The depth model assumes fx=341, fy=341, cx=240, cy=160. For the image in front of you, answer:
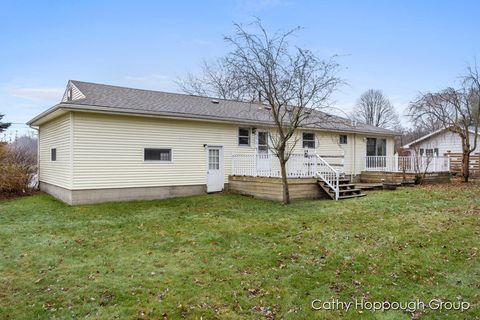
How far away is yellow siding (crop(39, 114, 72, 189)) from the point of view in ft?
38.2

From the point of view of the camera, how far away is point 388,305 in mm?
4484

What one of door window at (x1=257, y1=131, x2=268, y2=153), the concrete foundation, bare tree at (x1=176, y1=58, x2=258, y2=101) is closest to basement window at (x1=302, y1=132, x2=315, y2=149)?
door window at (x1=257, y1=131, x2=268, y2=153)

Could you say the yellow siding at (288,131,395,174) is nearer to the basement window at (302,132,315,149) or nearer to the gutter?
the basement window at (302,132,315,149)

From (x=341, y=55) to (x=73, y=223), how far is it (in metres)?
9.60

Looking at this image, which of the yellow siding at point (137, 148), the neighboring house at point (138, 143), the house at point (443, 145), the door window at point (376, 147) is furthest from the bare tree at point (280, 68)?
the house at point (443, 145)

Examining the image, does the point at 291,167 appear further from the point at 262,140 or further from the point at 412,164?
the point at 412,164

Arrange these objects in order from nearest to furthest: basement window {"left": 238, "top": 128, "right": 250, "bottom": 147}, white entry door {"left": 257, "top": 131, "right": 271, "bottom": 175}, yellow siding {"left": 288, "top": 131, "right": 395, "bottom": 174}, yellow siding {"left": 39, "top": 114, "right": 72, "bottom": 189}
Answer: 1. yellow siding {"left": 39, "top": 114, "right": 72, "bottom": 189}
2. white entry door {"left": 257, "top": 131, "right": 271, "bottom": 175}
3. basement window {"left": 238, "top": 128, "right": 250, "bottom": 147}
4. yellow siding {"left": 288, "top": 131, "right": 395, "bottom": 174}

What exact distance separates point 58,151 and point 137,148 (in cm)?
328

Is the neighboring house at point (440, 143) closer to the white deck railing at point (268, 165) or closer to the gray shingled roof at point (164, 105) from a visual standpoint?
the gray shingled roof at point (164, 105)

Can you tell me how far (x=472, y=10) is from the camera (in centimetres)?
1419

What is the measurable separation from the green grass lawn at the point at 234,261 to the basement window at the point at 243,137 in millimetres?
5433

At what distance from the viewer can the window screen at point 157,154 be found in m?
12.6

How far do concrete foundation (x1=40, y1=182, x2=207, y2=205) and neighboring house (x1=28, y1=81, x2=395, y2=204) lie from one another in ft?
0.10

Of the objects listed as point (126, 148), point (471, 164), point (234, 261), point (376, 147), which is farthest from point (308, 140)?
point (471, 164)
